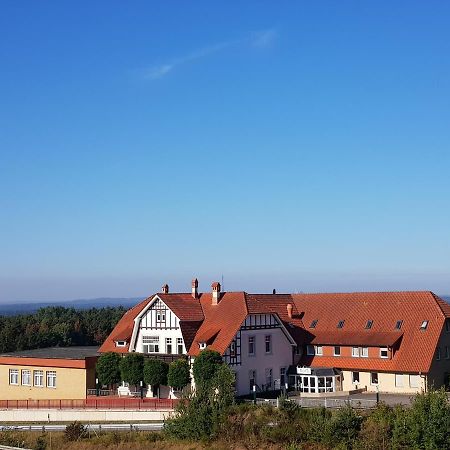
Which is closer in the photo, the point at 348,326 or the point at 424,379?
the point at 424,379

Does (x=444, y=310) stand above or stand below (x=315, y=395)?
above

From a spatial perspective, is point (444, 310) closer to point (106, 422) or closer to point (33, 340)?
point (106, 422)

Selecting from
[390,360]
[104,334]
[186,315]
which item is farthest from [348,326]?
[104,334]

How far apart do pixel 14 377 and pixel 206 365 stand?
56.4 feet

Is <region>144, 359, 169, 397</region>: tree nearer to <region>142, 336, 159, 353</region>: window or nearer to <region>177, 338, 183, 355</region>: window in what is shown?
<region>177, 338, 183, 355</region>: window

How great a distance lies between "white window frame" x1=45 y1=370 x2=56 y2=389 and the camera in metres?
56.8

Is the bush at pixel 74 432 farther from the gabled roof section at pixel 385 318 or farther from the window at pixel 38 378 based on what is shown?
the gabled roof section at pixel 385 318

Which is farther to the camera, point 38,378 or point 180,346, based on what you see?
point 38,378

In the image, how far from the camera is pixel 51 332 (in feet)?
302

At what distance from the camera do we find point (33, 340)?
8806 centimetres

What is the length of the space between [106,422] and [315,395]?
1429cm

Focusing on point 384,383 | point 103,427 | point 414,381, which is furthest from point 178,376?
point 414,381

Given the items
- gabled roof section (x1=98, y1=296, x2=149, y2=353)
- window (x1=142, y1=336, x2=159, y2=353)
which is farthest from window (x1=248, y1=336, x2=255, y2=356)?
gabled roof section (x1=98, y1=296, x2=149, y2=353)

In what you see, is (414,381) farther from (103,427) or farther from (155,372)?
(103,427)
